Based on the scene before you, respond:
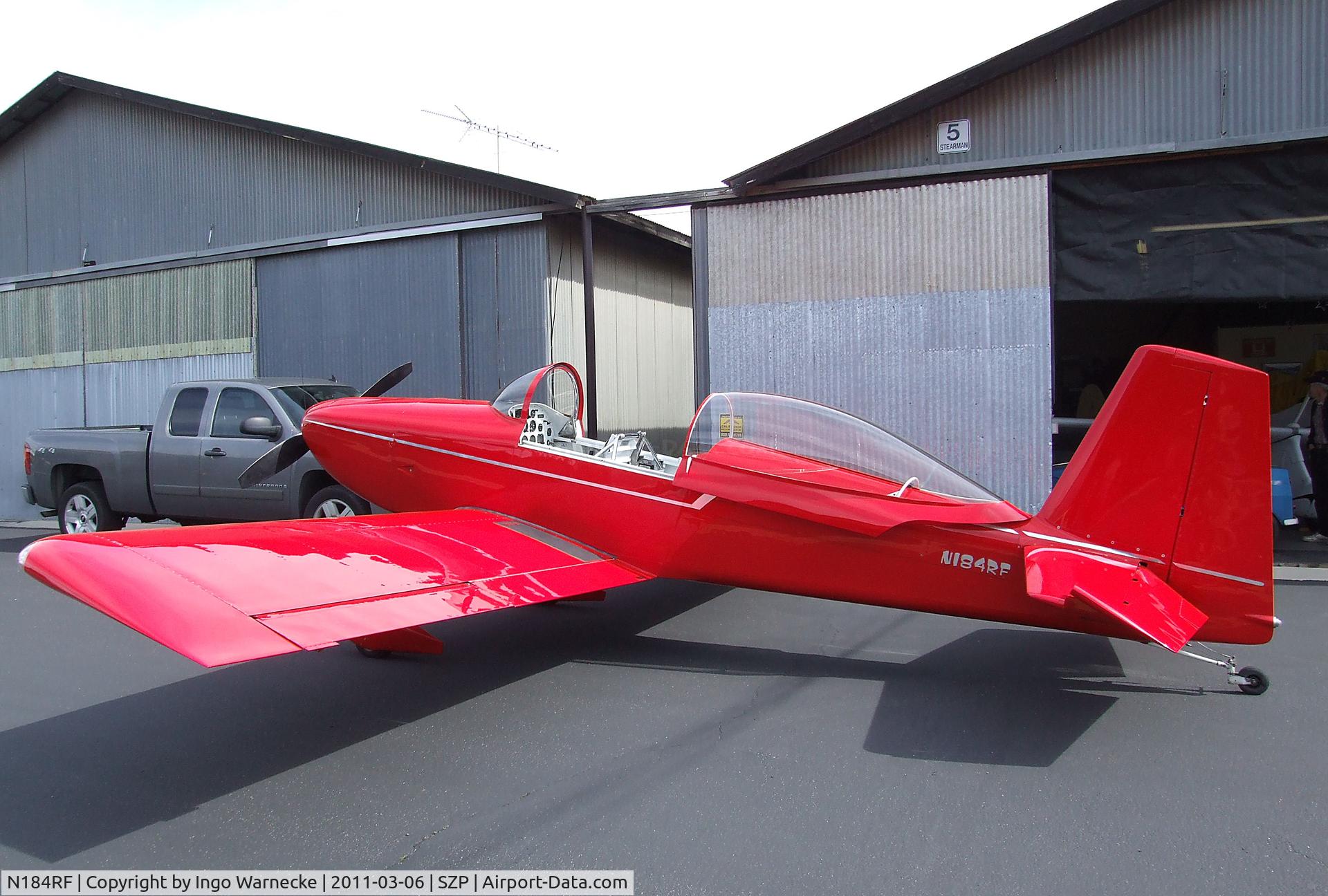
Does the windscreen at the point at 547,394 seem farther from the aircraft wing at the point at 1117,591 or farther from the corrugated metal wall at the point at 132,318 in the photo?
the corrugated metal wall at the point at 132,318

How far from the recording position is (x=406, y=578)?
13.9ft

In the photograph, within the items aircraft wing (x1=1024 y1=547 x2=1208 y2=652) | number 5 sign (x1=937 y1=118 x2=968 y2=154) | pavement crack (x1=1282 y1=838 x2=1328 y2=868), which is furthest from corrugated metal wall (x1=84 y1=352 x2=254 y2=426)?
pavement crack (x1=1282 y1=838 x2=1328 y2=868)

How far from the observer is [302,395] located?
29.8 feet

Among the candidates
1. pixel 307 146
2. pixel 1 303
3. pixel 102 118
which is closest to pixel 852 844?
pixel 307 146

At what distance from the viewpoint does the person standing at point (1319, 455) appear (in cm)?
965

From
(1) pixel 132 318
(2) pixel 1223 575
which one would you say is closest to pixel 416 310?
(1) pixel 132 318

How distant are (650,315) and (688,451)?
29.7 ft

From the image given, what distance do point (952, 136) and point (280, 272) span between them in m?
9.59

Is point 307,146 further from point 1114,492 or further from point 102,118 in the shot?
point 1114,492

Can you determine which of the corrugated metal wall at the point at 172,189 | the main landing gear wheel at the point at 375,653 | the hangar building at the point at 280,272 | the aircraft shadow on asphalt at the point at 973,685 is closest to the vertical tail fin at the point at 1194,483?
the aircraft shadow on asphalt at the point at 973,685

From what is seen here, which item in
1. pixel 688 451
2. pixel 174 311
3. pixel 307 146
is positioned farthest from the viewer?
pixel 174 311

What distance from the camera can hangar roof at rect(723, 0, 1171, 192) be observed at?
8734 millimetres

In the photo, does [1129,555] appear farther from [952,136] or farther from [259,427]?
[259,427]

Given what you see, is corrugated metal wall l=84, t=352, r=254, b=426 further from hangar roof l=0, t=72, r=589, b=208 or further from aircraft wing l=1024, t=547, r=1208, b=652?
aircraft wing l=1024, t=547, r=1208, b=652
